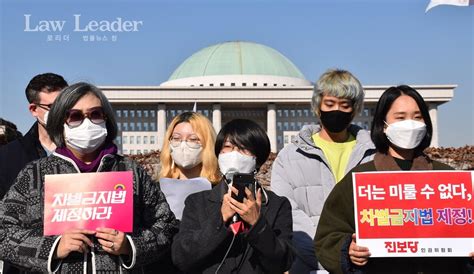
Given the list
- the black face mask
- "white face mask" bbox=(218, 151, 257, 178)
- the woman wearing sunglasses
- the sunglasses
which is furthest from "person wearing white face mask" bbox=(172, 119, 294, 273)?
the black face mask

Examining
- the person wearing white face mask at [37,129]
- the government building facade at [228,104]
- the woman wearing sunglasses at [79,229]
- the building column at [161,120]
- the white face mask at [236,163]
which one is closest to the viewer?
the woman wearing sunglasses at [79,229]

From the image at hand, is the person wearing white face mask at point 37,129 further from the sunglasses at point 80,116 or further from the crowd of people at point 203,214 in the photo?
the sunglasses at point 80,116

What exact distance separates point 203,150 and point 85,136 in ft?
4.08

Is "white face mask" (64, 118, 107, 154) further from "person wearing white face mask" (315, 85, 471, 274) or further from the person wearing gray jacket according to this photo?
the person wearing gray jacket

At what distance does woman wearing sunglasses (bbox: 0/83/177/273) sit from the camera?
2896 mm

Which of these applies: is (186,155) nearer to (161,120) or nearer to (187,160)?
(187,160)

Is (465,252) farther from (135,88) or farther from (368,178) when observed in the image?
(135,88)

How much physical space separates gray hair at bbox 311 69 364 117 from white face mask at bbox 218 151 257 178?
39.9 inches

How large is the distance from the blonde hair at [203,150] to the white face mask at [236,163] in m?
0.81

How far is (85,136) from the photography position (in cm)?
305

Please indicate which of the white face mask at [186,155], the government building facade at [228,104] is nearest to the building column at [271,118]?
the government building facade at [228,104]

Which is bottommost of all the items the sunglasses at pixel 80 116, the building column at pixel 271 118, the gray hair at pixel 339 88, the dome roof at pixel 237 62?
the building column at pixel 271 118

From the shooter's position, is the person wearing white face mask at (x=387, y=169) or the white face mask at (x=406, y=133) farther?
the white face mask at (x=406, y=133)

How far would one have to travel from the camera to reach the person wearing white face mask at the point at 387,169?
3.08 metres
